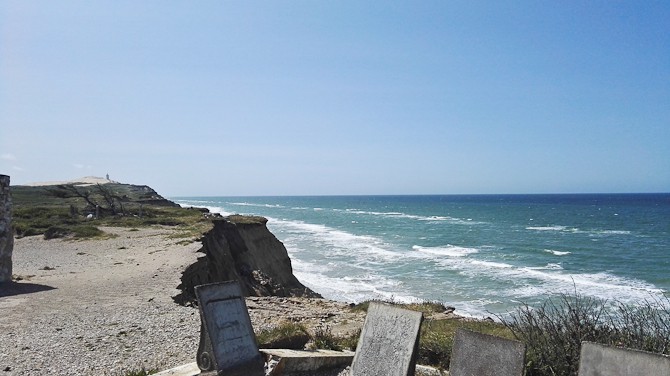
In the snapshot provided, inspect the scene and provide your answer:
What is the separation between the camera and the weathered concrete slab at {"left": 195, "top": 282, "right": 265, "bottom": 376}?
6621 mm

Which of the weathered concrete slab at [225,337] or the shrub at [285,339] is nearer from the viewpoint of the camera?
the weathered concrete slab at [225,337]

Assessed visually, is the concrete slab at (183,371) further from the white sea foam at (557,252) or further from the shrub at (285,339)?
the white sea foam at (557,252)

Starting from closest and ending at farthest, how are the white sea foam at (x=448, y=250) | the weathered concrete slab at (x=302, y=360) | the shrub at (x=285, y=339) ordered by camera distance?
the weathered concrete slab at (x=302, y=360), the shrub at (x=285, y=339), the white sea foam at (x=448, y=250)

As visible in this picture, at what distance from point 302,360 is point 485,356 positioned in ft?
8.52

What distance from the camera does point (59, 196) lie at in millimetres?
65375

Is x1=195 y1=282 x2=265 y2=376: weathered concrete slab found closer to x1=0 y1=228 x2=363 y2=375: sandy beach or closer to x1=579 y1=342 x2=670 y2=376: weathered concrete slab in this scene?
x1=0 y1=228 x2=363 y2=375: sandy beach

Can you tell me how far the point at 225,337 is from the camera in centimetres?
674

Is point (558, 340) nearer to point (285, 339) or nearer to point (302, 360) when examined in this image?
point (302, 360)

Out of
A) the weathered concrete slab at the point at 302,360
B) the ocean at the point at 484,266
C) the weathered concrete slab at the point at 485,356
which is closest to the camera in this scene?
the weathered concrete slab at the point at 485,356

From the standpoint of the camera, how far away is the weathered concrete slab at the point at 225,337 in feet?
21.7

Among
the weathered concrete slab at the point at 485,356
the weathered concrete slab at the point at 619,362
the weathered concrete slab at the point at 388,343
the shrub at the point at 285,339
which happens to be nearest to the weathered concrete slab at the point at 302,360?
the shrub at the point at 285,339

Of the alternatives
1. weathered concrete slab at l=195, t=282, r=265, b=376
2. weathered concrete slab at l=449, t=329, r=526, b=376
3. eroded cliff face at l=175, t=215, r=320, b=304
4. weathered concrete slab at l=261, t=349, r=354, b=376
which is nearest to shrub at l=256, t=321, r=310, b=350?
weathered concrete slab at l=261, t=349, r=354, b=376

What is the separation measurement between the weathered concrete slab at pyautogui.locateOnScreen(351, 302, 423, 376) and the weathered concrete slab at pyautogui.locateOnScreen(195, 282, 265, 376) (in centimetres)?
152

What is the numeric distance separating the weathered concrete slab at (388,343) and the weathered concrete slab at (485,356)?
1.66 ft
